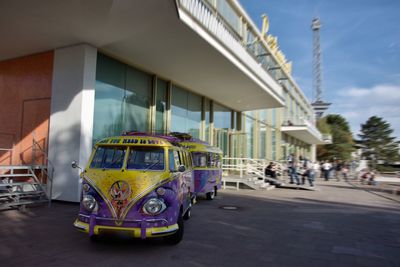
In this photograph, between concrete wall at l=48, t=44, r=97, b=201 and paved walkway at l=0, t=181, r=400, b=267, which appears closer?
paved walkway at l=0, t=181, r=400, b=267

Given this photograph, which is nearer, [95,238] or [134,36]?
[95,238]

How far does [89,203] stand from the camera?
5566 mm

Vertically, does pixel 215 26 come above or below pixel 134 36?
above

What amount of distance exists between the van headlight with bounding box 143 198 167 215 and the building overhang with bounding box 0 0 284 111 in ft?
17.9

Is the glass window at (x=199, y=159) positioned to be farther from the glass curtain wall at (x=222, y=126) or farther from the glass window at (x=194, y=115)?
the glass curtain wall at (x=222, y=126)

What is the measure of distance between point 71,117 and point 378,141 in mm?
79375

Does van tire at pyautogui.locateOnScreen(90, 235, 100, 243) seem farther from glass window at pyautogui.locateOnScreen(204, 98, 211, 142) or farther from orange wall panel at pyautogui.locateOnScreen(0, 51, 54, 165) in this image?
glass window at pyautogui.locateOnScreen(204, 98, 211, 142)

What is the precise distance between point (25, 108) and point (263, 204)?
9.98 metres

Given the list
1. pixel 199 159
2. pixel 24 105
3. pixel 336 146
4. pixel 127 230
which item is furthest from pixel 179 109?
pixel 336 146

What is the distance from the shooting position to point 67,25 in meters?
9.42

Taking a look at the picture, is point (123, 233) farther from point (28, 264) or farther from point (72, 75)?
point (72, 75)

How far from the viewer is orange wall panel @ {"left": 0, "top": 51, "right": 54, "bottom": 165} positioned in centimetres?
1175

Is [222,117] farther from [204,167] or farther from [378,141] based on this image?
[378,141]

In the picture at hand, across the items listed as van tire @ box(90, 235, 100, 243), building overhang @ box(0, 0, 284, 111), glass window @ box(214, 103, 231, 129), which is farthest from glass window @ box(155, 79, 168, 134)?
van tire @ box(90, 235, 100, 243)
